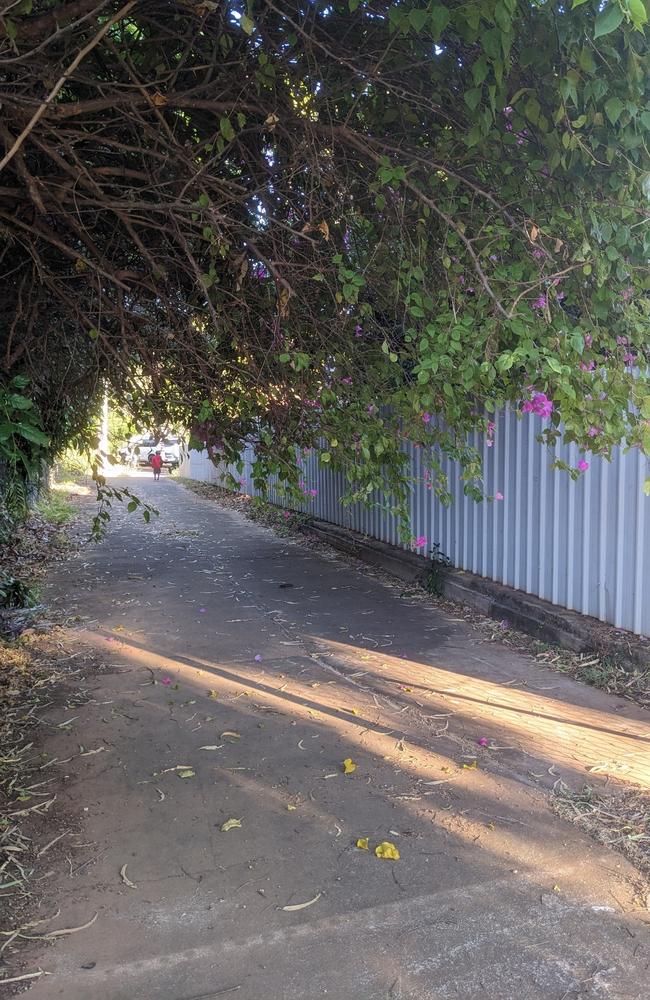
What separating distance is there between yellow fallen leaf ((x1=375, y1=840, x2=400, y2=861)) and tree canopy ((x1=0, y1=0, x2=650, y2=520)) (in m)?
2.10

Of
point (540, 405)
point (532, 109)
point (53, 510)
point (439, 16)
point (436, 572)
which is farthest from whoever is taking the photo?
point (53, 510)

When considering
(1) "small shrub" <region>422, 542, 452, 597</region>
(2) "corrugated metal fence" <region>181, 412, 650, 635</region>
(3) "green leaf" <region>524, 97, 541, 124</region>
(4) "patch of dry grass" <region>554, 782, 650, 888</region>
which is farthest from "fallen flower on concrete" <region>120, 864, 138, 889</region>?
(1) "small shrub" <region>422, 542, 452, 597</region>

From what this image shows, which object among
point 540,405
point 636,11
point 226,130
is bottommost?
point 540,405

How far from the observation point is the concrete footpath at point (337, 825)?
248cm

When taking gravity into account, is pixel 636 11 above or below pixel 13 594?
above

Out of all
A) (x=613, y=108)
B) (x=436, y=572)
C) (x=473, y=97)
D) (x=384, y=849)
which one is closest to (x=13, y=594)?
(x=436, y=572)

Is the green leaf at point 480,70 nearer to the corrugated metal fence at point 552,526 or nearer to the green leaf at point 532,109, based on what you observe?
the green leaf at point 532,109

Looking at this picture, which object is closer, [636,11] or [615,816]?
[636,11]

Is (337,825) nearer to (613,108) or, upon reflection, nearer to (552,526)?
(613,108)

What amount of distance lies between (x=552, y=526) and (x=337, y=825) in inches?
141

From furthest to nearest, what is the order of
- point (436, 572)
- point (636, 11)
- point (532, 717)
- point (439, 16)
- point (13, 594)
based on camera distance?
point (436, 572) → point (13, 594) → point (532, 717) → point (439, 16) → point (636, 11)

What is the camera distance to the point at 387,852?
3137 millimetres

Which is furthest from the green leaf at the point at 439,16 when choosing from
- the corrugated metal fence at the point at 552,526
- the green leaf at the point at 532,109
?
the corrugated metal fence at the point at 552,526

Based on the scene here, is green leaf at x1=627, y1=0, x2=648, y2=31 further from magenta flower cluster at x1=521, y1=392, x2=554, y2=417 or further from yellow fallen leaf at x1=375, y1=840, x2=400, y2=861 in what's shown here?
yellow fallen leaf at x1=375, y1=840, x2=400, y2=861
